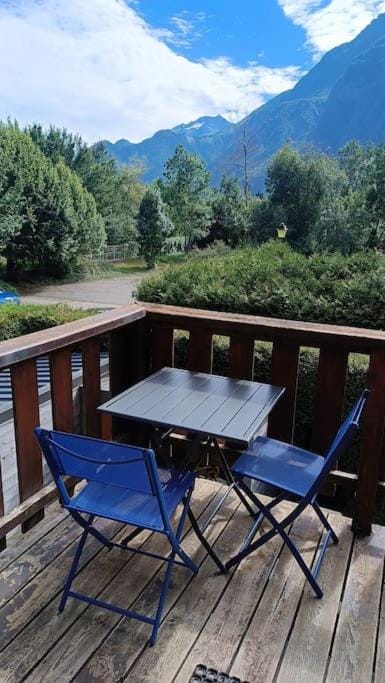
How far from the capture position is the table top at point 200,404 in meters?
1.58

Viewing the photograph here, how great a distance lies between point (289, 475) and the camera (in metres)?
1.70

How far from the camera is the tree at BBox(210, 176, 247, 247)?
960 inches

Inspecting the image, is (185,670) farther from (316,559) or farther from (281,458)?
(281,458)

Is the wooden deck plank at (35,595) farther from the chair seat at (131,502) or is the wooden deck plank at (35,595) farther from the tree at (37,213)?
the tree at (37,213)

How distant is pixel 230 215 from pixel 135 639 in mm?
26130

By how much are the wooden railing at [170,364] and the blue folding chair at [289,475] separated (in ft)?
0.77

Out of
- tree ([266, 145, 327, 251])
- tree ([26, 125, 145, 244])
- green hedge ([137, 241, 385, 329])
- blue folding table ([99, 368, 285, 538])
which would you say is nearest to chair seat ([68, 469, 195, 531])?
blue folding table ([99, 368, 285, 538])

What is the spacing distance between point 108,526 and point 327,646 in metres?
0.96

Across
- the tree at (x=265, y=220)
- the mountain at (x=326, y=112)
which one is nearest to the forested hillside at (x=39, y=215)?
the tree at (x=265, y=220)

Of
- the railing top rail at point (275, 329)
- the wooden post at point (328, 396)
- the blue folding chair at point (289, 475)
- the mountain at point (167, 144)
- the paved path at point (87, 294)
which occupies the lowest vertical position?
the paved path at point (87, 294)

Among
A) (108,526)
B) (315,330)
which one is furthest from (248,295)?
(108,526)

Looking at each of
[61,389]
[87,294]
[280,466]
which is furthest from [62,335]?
[87,294]

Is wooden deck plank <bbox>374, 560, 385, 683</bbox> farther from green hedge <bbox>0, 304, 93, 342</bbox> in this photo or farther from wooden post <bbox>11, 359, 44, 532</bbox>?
green hedge <bbox>0, 304, 93, 342</bbox>

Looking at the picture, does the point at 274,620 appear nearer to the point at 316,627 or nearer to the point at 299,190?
the point at 316,627
